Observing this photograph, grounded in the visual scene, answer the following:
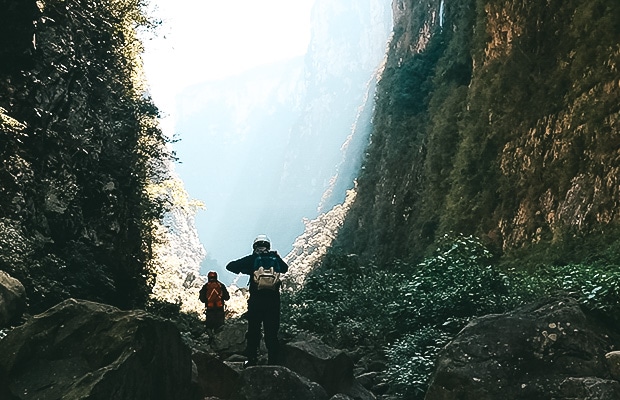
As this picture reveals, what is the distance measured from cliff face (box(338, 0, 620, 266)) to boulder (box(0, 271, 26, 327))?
32.6ft

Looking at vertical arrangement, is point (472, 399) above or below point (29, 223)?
below

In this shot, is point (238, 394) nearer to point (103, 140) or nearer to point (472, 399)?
point (472, 399)

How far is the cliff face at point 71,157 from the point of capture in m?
11.5

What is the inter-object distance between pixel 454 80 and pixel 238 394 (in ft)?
76.2

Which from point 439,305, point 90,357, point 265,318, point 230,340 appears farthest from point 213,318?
point 90,357

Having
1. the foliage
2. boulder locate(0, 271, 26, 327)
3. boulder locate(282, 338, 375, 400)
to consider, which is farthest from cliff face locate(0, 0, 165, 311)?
the foliage

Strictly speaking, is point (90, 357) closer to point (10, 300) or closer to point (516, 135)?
point (10, 300)

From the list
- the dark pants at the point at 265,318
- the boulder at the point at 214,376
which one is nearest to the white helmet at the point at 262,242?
the dark pants at the point at 265,318

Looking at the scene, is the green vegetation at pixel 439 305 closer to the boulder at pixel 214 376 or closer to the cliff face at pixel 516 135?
the boulder at pixel 214 376

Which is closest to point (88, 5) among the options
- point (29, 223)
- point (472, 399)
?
point (29, 223)

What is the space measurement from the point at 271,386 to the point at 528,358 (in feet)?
10.1

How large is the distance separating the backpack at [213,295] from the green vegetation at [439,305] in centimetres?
188

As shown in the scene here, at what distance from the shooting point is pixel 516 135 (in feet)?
54.8

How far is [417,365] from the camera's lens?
7.52 metres
